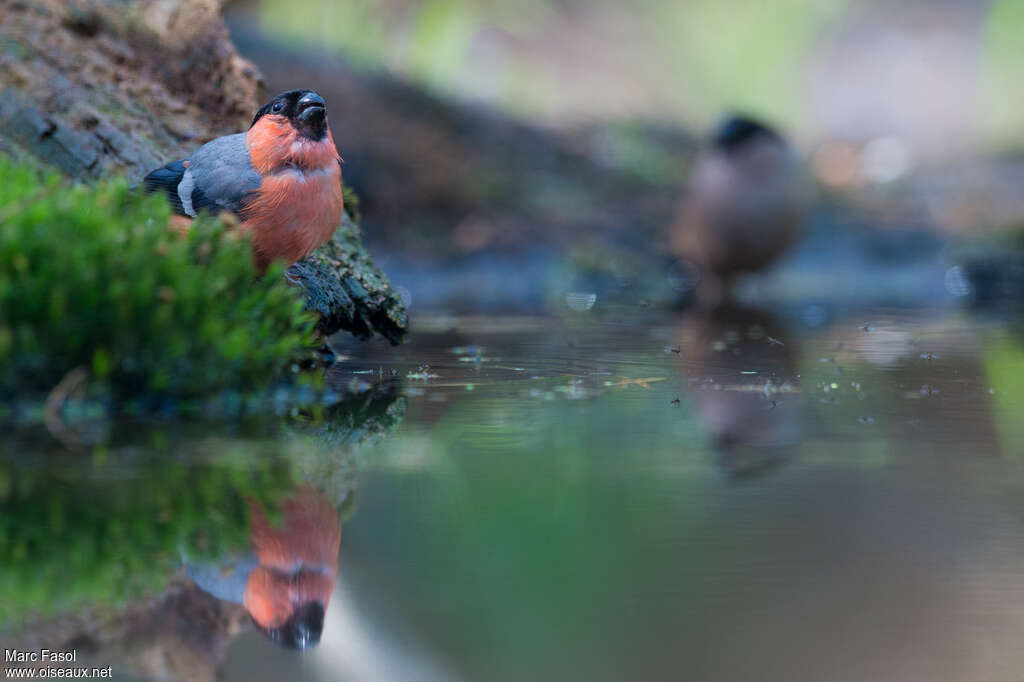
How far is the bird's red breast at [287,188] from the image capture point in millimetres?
4387

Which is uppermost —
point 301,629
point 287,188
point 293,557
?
point 287,188

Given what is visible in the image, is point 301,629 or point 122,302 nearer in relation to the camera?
point 301,629

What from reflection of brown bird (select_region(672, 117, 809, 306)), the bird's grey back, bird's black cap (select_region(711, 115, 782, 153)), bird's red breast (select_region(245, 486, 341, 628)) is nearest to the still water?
bird's red breast (select_region(245, 486, 341, 628))

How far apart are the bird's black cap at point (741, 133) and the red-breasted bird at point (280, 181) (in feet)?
20.6

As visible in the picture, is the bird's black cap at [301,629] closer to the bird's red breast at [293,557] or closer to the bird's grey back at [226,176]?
the bird's red breast at [293,557]

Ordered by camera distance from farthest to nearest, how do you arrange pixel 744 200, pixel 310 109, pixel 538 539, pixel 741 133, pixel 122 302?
pixel 741 133
pixel 744 200
pixel 310 109
pixel 122 302
pixel 538 539

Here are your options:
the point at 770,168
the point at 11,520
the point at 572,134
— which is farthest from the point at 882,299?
the point at 11,520

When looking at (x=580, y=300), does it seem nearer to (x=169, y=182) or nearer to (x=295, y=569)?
(x=169, y=182)

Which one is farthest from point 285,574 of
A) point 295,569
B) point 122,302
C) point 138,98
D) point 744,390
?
point 138,98

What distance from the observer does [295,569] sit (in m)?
2.54

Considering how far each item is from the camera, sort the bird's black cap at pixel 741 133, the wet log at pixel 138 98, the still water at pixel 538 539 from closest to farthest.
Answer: the still water at pixel 538 539 < the wet log at pixel 138 98 < the bird's black cap at pixel 741 133

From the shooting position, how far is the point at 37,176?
4.93 metres

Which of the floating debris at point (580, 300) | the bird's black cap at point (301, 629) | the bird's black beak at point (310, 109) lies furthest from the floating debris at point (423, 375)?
the floating debris at point (580, 300)

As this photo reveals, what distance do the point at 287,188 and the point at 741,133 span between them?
6.53 m
